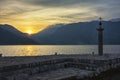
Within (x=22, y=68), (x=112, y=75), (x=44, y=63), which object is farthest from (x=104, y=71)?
(x=22, y=68)

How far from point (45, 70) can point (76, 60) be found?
4711 mm

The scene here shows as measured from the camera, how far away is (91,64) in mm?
22734

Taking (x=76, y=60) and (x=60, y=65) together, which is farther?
(x=76, y=60)

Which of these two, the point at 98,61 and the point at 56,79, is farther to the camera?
the point at 98,61

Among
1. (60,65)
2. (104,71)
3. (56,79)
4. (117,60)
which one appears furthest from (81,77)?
(117,60)

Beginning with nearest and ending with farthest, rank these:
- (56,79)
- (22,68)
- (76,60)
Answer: (56,79)
(22,68)
(76,60)

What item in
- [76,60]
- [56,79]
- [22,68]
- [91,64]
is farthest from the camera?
[76,60]

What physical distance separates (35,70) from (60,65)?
3.95m

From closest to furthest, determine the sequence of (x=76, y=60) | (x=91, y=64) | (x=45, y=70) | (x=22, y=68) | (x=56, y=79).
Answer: (x=56, y=79), (x=22, y=68), (x=45, y=70), (x=91, y=64), (x=76, y=60)

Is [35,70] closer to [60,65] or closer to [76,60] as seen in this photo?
[60,65]

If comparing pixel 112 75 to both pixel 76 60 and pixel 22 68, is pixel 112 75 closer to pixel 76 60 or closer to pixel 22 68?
pixel 76 60

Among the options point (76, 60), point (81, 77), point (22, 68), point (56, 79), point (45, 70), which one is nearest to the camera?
point (56, 79)

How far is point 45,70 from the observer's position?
68.5ft

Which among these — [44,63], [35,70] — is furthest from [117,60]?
[35,70]
